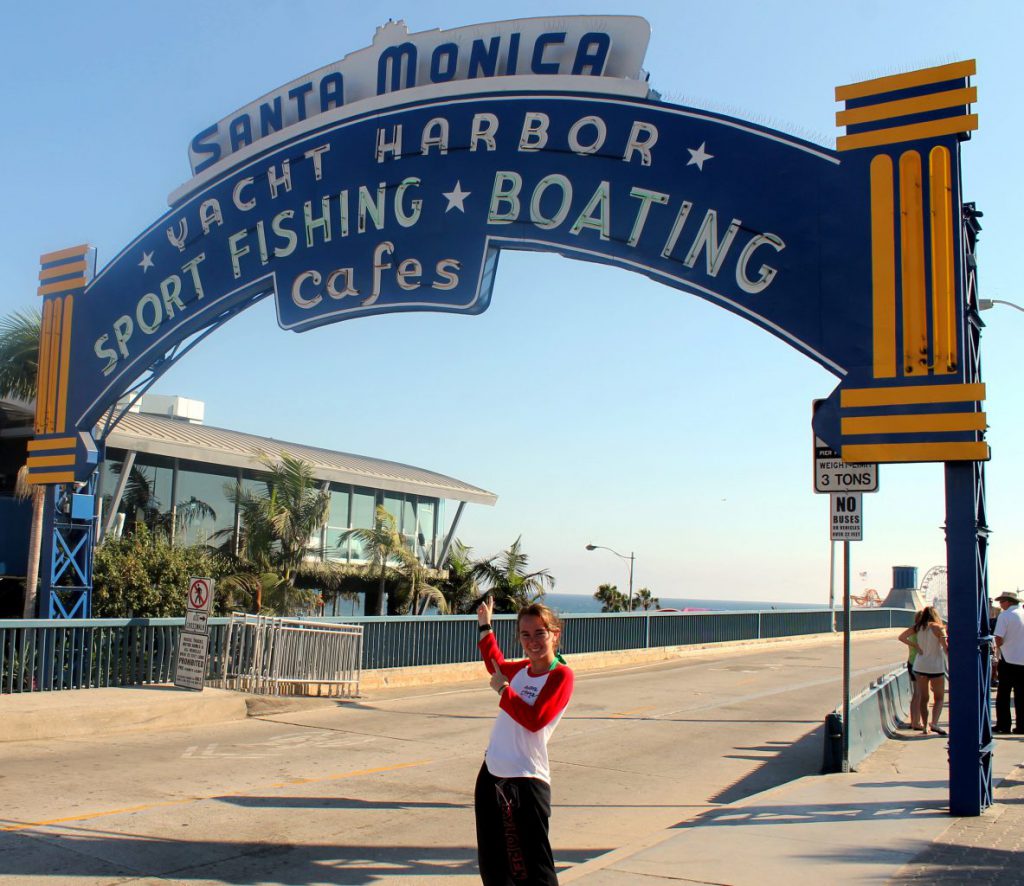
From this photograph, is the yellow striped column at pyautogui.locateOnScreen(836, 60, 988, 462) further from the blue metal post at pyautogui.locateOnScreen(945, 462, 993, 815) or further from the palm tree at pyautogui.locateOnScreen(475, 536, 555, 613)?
the palm tree at pyautogui.locateOnScreen(475, 536, 555, 613)

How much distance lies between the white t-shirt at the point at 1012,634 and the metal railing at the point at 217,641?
9.83 metres

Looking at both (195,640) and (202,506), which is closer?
(195,640)

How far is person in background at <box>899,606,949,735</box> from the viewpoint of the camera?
42.7 feet

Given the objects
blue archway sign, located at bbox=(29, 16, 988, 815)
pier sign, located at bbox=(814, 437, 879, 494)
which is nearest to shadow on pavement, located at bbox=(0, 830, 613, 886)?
pier sign, located at bbox=(814, 437, 879, 494)

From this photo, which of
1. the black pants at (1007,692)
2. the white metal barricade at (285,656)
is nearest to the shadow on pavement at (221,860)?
the black pants at (1007,692)

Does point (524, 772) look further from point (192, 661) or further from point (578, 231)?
point (192, 661)

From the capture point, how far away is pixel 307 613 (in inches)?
1072

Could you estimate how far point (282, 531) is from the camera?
87.5ft

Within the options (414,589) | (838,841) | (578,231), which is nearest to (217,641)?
(578,231)

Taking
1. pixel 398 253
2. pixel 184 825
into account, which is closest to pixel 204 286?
pixel 398 253

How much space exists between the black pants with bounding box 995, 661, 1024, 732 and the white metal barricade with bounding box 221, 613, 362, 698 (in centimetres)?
934

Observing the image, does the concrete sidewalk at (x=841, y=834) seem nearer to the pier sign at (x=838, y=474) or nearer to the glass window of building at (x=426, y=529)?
the pier sign at (x=838, y=474)

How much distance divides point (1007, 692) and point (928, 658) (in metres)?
0.98

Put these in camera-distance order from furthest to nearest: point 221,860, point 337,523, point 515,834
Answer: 1. point 337,523
2. point 221,860
3. point 515,834
